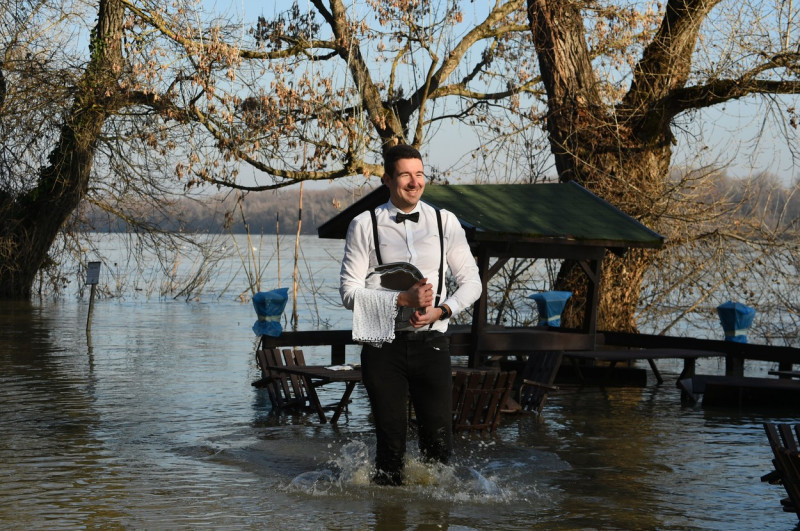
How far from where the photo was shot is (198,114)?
2334 centimetres

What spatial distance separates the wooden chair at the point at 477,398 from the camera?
38.2 feet

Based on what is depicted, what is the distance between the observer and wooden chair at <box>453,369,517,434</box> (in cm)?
1163

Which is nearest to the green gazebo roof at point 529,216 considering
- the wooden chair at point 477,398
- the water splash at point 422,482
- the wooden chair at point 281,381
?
the wooden chair at point 281,381

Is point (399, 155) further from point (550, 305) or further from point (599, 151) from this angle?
point (599, 151)

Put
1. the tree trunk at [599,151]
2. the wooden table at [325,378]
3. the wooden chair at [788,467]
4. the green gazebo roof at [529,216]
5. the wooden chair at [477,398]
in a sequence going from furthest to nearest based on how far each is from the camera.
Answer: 1. the tree trunk at [599,151]
2. the green gazebo roof at [529,216]
3. the wooden table at [325,378]
4. the wooden chair at [477,398]
5. the wooden chair at [788,467]

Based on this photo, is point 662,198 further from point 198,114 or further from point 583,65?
point 198,114

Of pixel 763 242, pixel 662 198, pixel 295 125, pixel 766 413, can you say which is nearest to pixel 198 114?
pixel 295 125

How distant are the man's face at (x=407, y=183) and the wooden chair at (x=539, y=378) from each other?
6117 mm

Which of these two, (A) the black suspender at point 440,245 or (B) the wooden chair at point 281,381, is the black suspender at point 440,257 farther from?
(B) the wooden chair at point 281,381

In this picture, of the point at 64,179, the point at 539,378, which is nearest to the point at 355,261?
the point at 539,378

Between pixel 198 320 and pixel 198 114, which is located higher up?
pixel 198 114

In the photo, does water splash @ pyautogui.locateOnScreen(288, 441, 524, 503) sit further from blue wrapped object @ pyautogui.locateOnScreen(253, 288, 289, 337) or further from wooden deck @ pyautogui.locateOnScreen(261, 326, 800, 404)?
blue wrapped object @ pyautogui.locateOnScreen(253, 288, 289, 337)

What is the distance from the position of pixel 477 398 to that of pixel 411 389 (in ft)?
15.6

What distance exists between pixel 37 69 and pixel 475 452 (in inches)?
839
